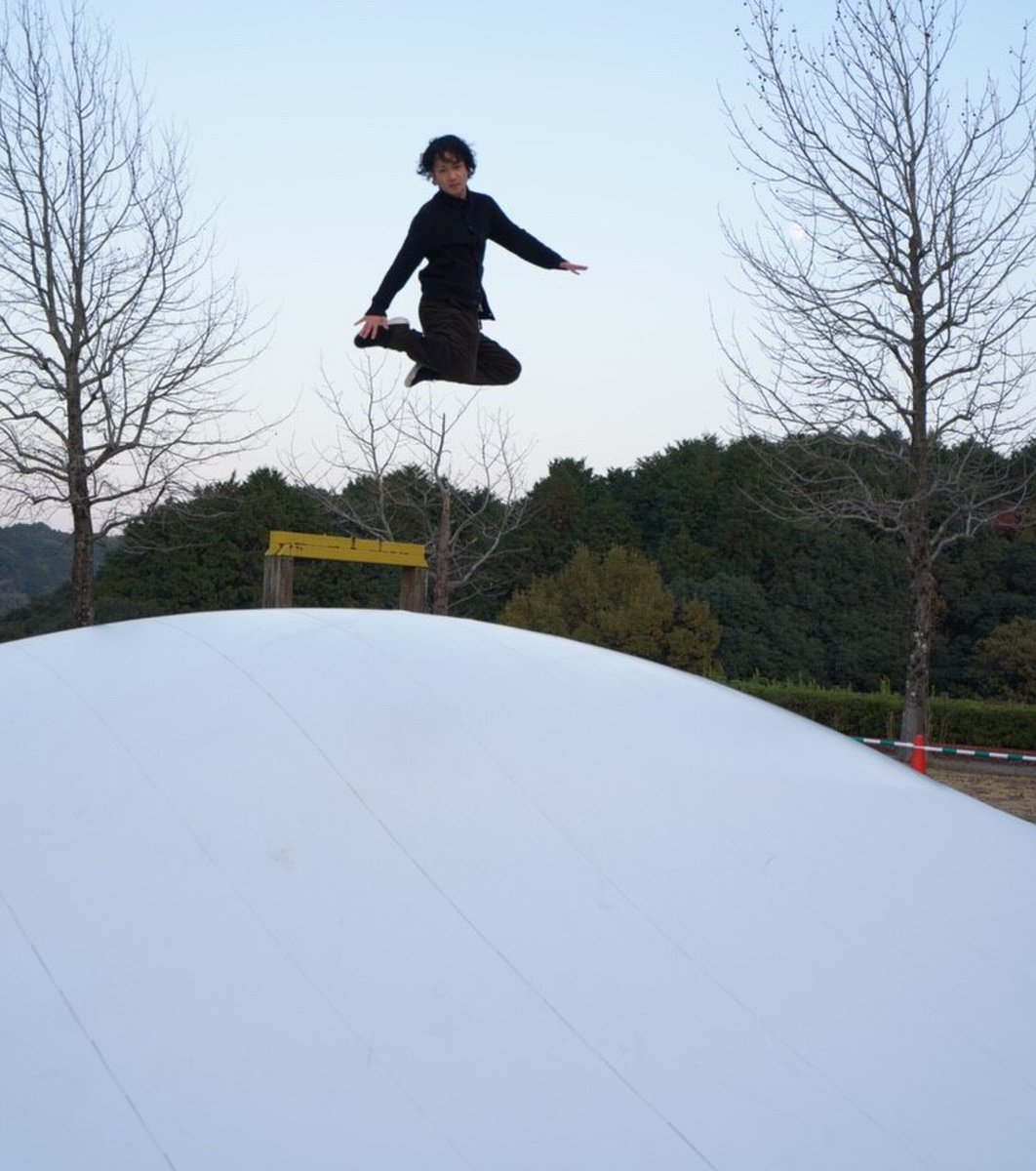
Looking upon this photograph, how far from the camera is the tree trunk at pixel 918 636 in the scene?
15844 mm

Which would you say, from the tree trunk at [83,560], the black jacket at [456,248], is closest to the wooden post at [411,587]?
the black jacket at [456,248]

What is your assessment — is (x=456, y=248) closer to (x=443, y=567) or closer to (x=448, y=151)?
(x=448, y=151)

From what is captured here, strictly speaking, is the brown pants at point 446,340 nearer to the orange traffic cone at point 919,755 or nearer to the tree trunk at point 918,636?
the orange traffic cone at point 919,755

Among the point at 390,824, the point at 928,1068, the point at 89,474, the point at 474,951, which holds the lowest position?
the point at 928,1068

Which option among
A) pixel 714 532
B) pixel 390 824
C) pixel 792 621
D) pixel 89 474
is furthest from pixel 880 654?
pixel 390 824

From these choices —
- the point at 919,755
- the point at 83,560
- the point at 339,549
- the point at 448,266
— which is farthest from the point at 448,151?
the point at 83,560

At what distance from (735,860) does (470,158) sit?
3.36 m

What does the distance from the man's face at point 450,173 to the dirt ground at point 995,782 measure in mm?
11190

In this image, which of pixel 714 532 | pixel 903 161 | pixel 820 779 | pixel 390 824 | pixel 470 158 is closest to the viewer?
pixel 390 824

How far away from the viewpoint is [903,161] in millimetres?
→ 15508

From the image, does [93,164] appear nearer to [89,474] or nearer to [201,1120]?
[89,474]

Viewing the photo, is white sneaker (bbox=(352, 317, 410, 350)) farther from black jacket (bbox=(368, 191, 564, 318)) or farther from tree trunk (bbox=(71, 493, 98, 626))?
tree trunk (bbox=(71, 493, 98, 626))

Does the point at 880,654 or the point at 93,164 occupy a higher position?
the point at 93,164

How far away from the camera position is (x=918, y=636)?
15930 mm
